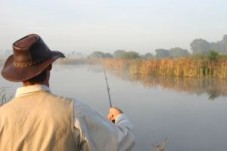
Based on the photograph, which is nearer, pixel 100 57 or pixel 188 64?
pixel 100 57

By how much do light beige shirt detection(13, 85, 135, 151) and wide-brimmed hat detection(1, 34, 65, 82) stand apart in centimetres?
5

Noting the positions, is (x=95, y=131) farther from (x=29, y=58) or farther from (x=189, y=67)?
(x=189, y=67)

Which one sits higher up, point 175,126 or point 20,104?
point 20,104

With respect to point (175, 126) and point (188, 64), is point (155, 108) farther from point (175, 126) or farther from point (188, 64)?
point (188, 64)

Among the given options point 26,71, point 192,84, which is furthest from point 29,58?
point 192,84

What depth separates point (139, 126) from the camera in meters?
6.80

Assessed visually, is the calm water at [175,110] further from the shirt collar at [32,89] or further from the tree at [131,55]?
the tree at [131,55]

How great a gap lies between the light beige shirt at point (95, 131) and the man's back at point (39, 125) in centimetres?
3

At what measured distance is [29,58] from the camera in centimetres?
129

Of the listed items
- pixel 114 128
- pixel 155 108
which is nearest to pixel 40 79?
pixel 114 128

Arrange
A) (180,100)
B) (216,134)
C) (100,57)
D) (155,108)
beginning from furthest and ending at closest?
1. (180,100)
2. (155,108)
3. (216,134)
4. (100,57)

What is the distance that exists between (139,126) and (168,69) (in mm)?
9664

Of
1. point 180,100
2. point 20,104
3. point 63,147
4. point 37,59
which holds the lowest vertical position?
point 180,100

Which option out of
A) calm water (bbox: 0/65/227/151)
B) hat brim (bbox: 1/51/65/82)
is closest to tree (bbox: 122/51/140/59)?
calm water (bbox: 0/65/227/151)
